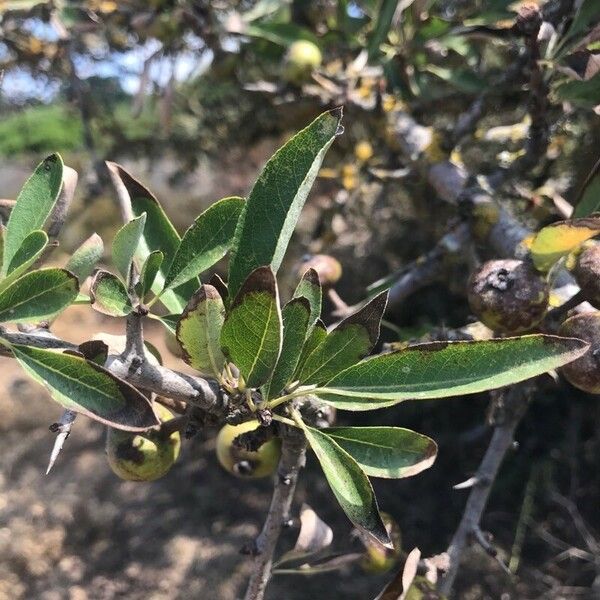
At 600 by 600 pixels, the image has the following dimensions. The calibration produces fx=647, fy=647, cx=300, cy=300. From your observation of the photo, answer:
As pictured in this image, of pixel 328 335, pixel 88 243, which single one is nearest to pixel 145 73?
pixel 88 243

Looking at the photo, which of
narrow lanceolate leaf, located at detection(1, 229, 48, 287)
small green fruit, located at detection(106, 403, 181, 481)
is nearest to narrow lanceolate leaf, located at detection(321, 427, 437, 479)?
small green fruit, located at detection(106, 403, 181, 481)

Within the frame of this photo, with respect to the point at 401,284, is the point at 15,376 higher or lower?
lower

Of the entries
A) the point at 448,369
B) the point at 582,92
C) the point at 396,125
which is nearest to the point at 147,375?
the point at 448,369

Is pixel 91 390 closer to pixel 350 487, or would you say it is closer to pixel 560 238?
pixel 350 487

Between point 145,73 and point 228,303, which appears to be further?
point 145,73

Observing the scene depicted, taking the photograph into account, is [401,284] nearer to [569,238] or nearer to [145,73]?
[569,238]

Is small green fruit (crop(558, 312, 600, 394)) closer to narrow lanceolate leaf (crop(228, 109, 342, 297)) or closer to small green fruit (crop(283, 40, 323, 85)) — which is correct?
narrow lanceolate leaf (crop(228, 109, 342, 297))

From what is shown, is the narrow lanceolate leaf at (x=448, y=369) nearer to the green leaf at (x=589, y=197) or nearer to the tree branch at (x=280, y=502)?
the tree branch at (x=280, y=502)
